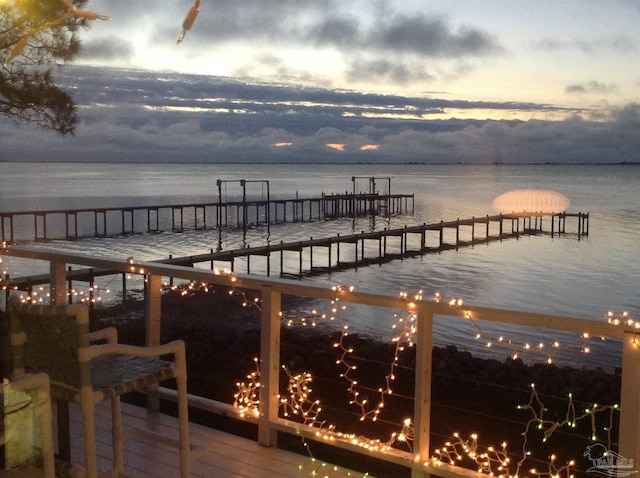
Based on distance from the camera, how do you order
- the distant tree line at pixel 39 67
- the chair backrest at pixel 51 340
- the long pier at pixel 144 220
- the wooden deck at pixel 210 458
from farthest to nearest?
the long pier at pixel 144 220
the distant tree line at pixel 39 67
the wooden deck at pixel 210 458
the chair backrest at pixel 51 340

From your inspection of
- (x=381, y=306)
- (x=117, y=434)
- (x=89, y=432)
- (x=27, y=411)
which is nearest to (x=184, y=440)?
(x=117, y=434)

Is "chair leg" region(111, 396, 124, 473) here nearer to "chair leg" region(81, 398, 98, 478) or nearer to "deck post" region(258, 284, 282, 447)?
"chair leg" region(81, 398, 98, 478)

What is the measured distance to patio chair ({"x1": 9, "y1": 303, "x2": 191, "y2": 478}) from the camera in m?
1.95

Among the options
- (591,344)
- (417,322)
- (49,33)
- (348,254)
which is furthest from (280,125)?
(417,322)

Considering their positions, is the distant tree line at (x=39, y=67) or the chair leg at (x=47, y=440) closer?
the chair leg at (x=47, y=440)

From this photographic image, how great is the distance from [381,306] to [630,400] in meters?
0.77

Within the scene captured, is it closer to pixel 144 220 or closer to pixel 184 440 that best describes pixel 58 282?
pixel 184 440

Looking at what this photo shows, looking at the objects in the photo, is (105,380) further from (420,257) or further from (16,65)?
(420,257)

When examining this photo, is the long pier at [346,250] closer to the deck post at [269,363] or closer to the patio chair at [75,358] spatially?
the deck post at [269,363]

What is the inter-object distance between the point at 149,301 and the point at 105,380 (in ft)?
3.87

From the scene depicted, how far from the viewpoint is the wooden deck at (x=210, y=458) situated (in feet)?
8.94

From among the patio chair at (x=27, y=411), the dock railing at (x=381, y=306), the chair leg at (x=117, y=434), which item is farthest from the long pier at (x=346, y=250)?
the patio chair at (x=27, y=411)

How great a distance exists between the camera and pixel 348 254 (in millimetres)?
25406

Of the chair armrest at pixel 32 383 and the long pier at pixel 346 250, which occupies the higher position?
the chair armrest at pixel 32 383
